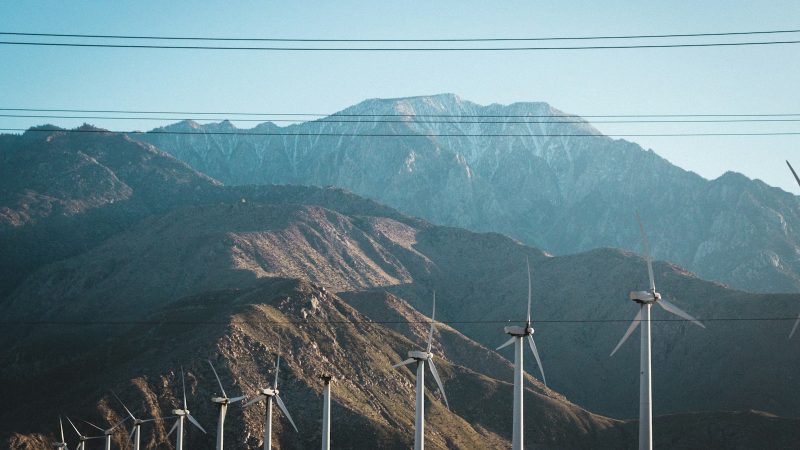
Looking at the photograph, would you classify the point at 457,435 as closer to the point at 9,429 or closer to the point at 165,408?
the point at 165,408

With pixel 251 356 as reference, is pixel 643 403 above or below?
above

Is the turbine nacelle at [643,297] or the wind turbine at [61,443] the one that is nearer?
the turbine nacelle at [643,297]

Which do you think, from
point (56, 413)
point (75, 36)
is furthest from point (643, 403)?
point (56, 413)

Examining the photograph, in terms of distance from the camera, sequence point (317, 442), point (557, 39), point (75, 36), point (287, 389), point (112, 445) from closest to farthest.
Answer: point (75, 36)
point (557, 39)
point (112, 445)
point (317, 442)
point (287, 389)

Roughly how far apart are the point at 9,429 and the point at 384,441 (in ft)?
203

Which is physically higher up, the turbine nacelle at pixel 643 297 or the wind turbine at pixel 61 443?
the turbine nacelle at pixel 643 297

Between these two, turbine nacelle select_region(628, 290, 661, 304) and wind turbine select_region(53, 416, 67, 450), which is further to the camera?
wind turbine select_region(53, 416, 67, 450)

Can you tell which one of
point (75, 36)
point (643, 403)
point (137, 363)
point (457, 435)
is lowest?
point (457, 435)

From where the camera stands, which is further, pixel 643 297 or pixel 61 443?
pixel 61 443

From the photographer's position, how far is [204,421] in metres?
175

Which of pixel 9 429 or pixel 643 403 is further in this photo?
pixel 9 429

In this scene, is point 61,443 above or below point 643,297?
below

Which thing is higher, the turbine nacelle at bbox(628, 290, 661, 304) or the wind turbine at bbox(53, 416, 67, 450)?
the turbine nacelle at bbox(628, 290, 661, 304)

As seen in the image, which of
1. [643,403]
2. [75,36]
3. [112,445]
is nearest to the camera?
[643,403]
